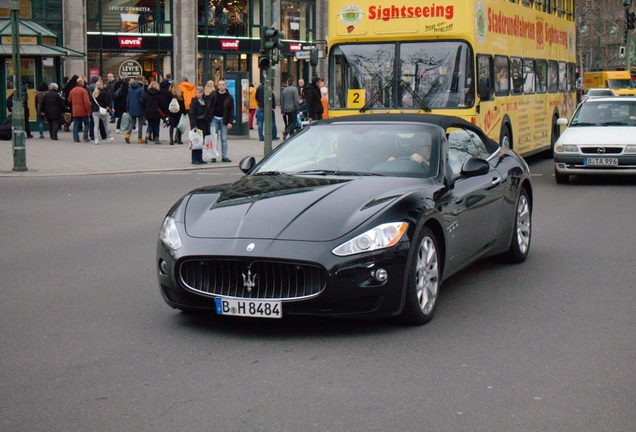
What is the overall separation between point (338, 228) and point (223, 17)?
156 feet

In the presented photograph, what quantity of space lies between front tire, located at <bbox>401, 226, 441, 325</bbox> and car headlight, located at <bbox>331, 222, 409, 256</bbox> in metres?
0.17

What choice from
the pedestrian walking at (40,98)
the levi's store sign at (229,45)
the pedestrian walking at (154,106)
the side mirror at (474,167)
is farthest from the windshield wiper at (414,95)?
the levi's store sign at (229,45)

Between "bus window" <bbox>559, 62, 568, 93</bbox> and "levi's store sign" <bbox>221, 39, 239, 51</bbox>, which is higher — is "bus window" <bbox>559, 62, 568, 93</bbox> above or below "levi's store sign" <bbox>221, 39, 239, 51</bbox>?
below

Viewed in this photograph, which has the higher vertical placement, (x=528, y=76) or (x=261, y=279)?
(x=528, y=76)

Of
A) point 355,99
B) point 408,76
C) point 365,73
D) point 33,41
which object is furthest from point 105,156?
point 33,41

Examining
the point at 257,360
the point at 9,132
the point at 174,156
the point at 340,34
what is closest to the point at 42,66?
the point at 9,132

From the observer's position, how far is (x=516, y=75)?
20438 millimetres

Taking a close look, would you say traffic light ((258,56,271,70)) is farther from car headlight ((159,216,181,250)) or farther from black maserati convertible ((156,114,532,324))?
car headlight ((159,216,181,250))

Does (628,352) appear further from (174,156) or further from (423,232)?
(174,156)

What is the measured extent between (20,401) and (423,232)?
2913 millimetres

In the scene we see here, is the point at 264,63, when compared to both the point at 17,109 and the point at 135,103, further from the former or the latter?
the point at 135,103

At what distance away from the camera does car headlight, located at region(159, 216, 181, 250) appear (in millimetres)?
6508

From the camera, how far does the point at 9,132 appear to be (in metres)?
29.2

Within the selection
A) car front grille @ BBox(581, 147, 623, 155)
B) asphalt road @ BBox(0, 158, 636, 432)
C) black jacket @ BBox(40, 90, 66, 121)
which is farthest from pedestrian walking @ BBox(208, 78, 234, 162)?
asphalt road @ BBox(0, 158, 636, 432)
